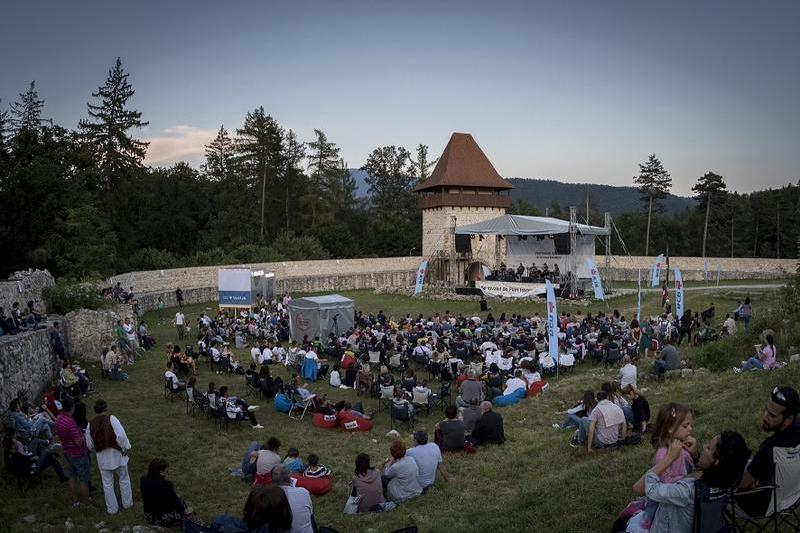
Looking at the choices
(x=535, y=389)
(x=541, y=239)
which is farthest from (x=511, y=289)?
(x=535, y=389)

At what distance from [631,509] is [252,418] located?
774 centimetres

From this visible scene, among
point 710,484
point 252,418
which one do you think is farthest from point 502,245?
point 710,484

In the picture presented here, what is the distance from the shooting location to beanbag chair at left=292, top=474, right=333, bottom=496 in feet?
23.4

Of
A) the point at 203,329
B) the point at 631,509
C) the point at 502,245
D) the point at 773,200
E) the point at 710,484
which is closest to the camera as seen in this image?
the point at 710,484

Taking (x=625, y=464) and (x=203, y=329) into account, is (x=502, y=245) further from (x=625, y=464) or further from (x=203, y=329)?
(x=625, y=464)

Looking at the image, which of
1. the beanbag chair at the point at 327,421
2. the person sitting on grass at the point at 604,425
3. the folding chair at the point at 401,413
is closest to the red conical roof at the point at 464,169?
the folding chair at the point at 401,413

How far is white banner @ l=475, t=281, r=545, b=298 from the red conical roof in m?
11.8

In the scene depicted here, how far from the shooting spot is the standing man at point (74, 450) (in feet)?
21.9

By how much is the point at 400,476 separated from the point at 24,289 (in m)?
15.9

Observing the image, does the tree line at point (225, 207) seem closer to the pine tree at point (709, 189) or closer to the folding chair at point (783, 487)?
the pine tree at point (709, 189)

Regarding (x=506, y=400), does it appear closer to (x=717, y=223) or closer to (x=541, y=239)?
(x=541, y=239)

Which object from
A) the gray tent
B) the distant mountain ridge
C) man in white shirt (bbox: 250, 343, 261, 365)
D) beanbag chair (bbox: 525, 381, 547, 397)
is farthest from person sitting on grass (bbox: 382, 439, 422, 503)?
the distant mountain ridge

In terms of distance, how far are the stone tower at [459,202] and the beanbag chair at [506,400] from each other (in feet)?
88.0

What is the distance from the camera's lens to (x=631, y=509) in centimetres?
462
